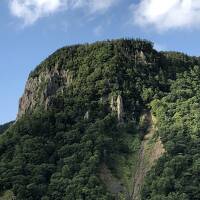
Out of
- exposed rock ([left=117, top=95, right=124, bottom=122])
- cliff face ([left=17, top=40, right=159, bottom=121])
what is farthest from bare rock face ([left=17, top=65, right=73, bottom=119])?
exposed rock ([left=117, top=95, right=124, bottom=122])

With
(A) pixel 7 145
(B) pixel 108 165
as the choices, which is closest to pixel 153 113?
(B) pixel 108 165

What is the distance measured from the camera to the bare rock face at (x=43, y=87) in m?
180

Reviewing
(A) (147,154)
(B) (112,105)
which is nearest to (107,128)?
(B) (112,105)

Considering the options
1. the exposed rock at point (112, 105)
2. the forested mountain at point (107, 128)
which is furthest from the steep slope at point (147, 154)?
the exposed rock at point (112, 105)

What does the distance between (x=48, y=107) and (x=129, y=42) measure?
3279cm

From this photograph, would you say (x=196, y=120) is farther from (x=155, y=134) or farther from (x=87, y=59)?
(x=87, y=59)

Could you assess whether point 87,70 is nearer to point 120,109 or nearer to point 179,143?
point 120,109

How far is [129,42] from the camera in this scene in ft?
624

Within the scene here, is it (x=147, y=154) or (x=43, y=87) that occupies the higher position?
(x=43, y=87)

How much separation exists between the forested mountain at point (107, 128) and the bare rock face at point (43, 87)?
11.8 inches

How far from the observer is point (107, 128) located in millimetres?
162875

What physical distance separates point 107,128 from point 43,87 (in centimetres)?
2781

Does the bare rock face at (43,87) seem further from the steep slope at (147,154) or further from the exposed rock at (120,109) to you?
the steep slope at (147,154)

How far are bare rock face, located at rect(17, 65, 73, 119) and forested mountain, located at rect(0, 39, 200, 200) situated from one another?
11.8 inches
